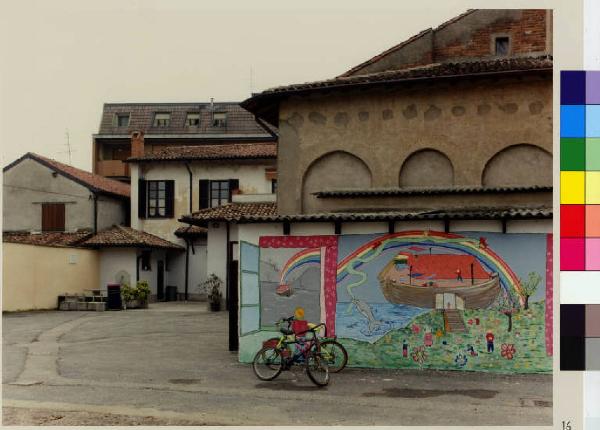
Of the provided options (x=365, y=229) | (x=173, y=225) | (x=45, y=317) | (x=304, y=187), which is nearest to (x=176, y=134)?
(x=173, y=225)

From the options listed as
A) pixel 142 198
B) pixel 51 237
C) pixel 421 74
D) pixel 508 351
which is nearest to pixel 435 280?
→ pixel 508 351

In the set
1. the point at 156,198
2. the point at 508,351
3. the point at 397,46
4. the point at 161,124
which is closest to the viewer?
the point at 508,351

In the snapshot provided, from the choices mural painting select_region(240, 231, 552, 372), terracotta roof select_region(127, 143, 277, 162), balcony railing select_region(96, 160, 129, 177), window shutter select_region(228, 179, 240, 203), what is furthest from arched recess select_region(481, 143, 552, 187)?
balcony railing select_region(96, 160, 129, 177)

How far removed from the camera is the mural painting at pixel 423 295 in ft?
47.3

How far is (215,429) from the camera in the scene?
980 cm

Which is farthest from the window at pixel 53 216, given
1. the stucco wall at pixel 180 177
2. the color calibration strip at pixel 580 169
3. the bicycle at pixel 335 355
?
the color calibration strip at pixel 580 169

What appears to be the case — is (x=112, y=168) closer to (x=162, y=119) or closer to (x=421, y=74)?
(x=162, y=119)

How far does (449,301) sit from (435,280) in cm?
49

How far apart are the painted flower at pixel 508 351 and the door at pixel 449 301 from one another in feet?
3.98

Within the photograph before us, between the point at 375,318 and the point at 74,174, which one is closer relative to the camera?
the point at 375,318

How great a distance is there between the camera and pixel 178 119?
201 ft

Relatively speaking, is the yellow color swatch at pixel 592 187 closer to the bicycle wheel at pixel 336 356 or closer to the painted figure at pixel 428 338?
the painted figure at pixel 428 338

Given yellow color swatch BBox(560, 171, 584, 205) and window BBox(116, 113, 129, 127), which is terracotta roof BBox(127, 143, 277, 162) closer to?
window BBox(116, 113, 129, 127)

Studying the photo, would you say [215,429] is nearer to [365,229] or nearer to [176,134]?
[365,229]
